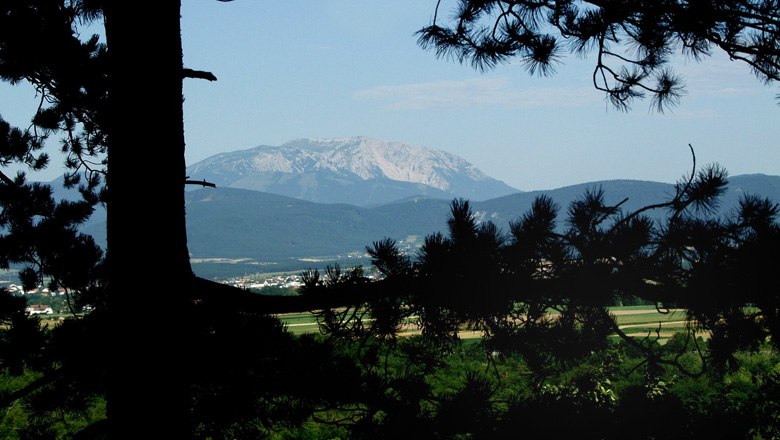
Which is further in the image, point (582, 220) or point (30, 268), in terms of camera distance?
point (30, 268)

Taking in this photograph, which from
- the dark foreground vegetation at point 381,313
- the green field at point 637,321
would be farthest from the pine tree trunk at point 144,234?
the green field at point 637,321

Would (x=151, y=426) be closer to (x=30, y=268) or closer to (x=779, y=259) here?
(x=779, y=259)

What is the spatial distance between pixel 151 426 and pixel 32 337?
909 millimetres

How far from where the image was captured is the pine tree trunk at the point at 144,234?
2.32m

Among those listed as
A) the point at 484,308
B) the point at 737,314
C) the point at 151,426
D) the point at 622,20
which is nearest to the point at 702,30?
the point at 622,20

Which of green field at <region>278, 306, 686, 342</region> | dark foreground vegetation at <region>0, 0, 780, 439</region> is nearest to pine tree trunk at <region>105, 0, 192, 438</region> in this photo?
dark foreground vegetation at <region>0, 0, 780, 439</region>

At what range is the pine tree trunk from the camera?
7.62 feet

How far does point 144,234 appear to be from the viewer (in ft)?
7.77

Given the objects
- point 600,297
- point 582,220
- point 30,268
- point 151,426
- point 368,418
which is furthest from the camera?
point 30,268

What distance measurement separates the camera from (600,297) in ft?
8.21

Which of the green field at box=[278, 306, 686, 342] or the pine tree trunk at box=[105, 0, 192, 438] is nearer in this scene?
the pine tree trunk at box=[105, 0, 192, 438]

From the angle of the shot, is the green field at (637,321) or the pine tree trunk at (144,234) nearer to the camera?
the pine tree trunk at (144,234)

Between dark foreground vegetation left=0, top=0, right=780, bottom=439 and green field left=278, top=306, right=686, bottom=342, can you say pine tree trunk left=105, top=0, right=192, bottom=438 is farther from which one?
green field left=278, top=306, right=686, bottom=342

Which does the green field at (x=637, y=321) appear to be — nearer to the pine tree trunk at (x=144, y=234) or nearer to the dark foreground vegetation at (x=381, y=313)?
the dark foreground vegetation at (x=381, y=313)
